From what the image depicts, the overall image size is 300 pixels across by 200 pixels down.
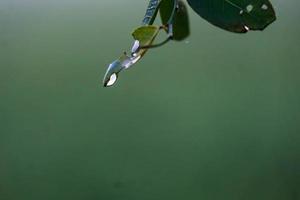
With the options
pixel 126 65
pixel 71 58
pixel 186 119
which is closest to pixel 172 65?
pixel 186 119

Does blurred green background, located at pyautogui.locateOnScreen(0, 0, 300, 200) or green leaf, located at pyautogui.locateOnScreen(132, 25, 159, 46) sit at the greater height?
green leaf, located at pyautogui.locateOnScreen(132, 25, 159, 46)

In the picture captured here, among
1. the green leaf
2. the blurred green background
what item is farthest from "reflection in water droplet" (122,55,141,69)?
the blurred green background

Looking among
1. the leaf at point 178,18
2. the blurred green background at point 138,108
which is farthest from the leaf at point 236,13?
the blurred green background at point 138,108

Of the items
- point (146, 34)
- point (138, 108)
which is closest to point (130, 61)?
point (146, 34)

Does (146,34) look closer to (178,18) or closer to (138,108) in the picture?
(178,18)

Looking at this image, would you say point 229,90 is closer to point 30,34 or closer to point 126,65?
point 30,34

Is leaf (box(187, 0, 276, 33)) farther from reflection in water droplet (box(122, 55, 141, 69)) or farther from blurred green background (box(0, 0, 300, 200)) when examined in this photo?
blurred green background (box(0, 0, 300, 200))
